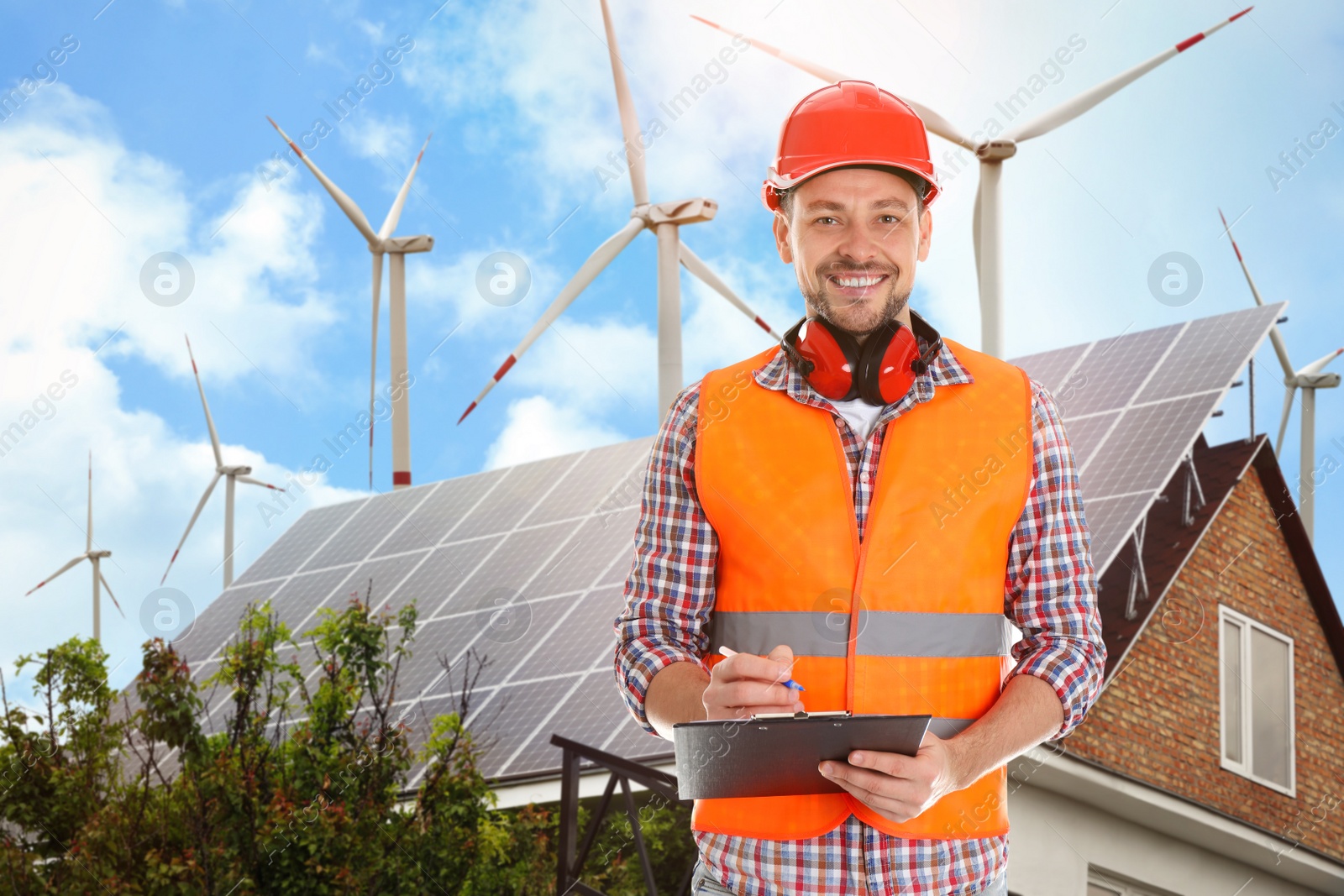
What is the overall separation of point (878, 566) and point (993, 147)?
1398 centimetres

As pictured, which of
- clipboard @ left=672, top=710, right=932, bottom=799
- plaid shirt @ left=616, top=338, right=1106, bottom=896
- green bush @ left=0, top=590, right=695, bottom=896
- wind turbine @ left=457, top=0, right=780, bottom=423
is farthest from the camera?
wind turbine @ left=457, top=0, right=780, bottom=423

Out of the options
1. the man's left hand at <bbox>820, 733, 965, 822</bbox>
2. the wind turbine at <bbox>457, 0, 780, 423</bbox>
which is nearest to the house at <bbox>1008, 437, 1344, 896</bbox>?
→ the wind turbine at <bbox>457, 0, 780, 423</bbox>

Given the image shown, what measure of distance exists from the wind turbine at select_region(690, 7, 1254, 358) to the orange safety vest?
11735 mm

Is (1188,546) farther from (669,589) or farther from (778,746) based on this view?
(778,746)

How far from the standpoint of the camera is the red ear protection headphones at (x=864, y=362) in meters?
3.51

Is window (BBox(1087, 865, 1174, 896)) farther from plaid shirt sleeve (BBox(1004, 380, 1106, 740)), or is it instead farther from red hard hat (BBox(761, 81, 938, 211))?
red hard hat (BBox(761, 81, 938, 211))

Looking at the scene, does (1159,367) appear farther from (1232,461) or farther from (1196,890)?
(1196,890)

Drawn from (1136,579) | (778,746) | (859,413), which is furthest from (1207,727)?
(778,746)

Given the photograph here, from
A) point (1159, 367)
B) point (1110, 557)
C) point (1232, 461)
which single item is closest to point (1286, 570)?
point (1232, 461)

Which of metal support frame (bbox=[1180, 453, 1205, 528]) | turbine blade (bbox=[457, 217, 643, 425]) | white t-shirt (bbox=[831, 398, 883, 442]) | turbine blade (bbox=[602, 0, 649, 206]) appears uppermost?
turbine blade (bbox=[602, 0, 649, 206])

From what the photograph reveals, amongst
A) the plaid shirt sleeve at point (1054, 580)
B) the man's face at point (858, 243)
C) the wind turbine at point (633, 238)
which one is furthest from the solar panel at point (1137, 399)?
the man's face at point (858, 243)

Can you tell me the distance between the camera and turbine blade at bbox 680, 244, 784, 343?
64.5 feet

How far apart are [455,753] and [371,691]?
1.63 m

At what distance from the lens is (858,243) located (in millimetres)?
3504
